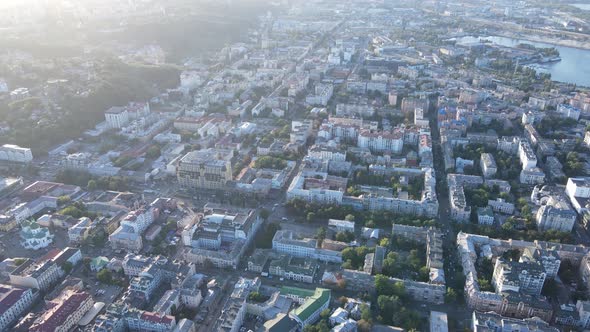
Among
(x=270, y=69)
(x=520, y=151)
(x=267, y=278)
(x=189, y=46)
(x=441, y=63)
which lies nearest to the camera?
(x=267, y=278)

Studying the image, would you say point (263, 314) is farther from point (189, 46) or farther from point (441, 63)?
point (189, 46)

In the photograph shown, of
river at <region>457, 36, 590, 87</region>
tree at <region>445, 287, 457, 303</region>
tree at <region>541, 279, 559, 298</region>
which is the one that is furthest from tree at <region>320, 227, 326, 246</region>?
river at <region>457, 36, 590, 87</region>

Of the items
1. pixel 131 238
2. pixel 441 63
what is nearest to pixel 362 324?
pixel 131 238

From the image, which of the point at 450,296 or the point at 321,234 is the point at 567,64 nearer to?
the point at 321,234

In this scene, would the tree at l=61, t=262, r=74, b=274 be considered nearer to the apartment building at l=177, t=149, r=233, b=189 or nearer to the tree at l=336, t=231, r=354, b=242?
the apartment building at l=177, t=149, r=233, b=189

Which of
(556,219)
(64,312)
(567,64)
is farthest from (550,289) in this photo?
(567,64)
